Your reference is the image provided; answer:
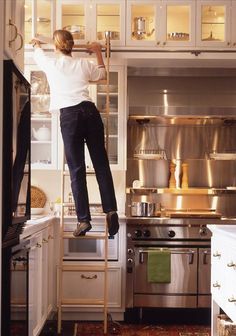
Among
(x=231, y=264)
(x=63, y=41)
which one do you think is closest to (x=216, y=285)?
(x=231, y=264)

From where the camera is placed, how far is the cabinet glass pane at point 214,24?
507cm

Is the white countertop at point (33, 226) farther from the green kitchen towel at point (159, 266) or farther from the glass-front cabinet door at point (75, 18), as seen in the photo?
the glass-front cabinet door at point (75, 18)

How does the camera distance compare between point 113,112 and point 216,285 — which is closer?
point 216,285

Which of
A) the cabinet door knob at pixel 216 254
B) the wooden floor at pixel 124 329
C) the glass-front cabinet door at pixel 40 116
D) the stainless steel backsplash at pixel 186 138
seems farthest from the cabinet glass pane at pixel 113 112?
the cabinet door knob at pixel 216 254

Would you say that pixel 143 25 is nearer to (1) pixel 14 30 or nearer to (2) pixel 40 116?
(2) pixel 40 116

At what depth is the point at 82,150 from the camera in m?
4.32

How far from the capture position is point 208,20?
5082mm

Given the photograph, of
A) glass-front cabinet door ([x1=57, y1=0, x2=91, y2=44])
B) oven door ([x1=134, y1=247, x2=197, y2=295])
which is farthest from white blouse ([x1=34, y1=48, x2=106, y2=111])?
oven door ([x1=134, y1=247, x2=197, y2=295])

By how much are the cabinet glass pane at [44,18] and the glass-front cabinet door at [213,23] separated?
4.44 ft

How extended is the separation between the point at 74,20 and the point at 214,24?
1272 mm

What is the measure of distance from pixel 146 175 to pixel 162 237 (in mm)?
931

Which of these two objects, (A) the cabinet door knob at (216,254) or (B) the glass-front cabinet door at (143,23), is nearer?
(A) the cabinet door knob at (216,254)

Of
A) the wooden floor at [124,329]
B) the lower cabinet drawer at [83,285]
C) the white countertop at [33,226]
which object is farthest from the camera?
the lower cabinet drawer at [83,285]

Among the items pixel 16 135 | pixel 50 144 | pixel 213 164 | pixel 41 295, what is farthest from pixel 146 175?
pixel 16 135
